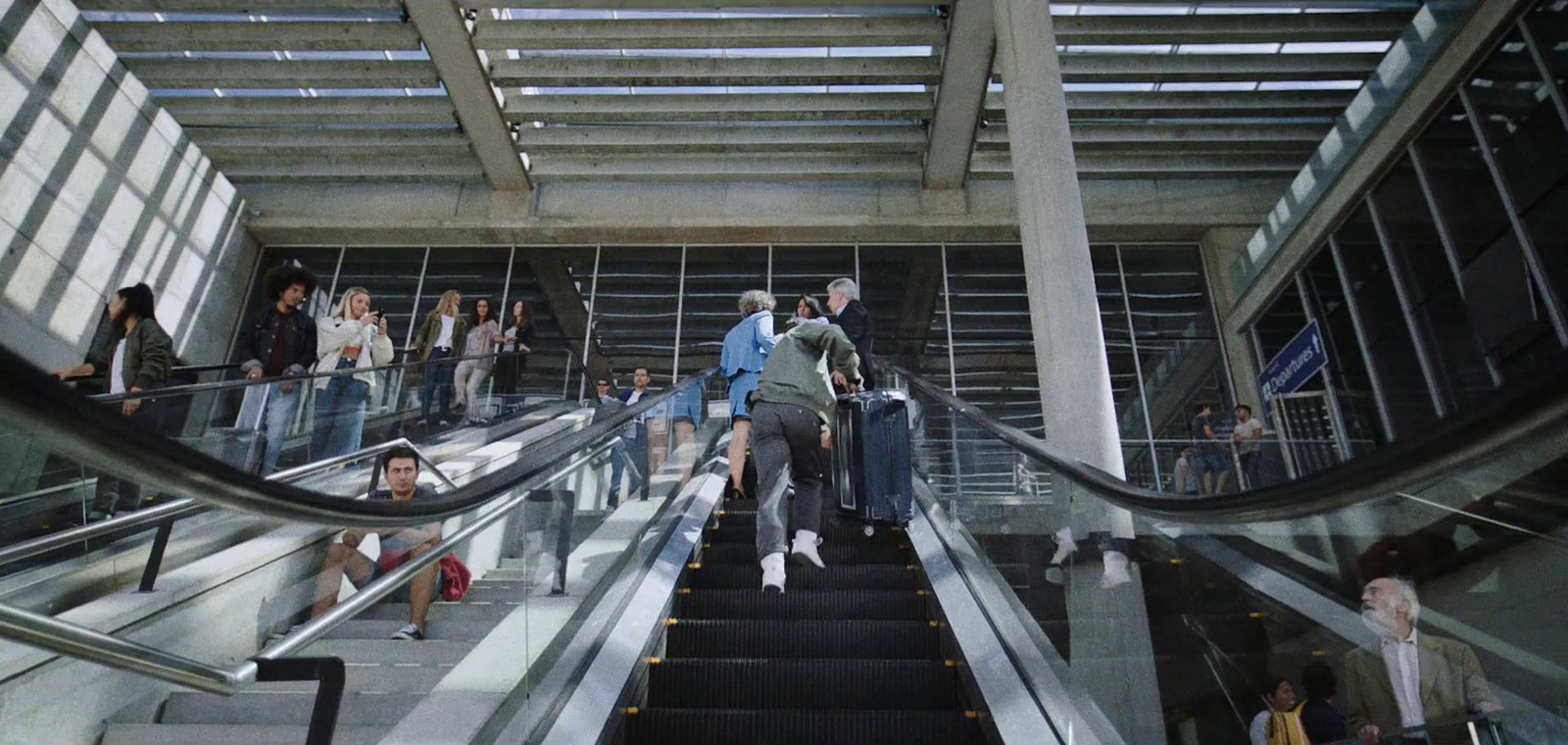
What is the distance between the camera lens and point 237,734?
2.13 m

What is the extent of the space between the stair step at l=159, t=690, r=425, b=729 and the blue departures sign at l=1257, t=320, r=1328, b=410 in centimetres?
759

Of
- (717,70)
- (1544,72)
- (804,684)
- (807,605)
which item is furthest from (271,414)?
(1544,72)

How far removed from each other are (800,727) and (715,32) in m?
10.6

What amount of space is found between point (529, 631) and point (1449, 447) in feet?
8.37

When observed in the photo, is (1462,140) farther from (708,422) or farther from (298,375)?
(298,375)

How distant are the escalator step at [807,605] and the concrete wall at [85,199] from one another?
1002 centimetres

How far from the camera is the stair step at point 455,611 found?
2.38m

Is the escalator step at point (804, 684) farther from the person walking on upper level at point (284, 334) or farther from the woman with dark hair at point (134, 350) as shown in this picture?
the woman with dark hair at point (134, 350)

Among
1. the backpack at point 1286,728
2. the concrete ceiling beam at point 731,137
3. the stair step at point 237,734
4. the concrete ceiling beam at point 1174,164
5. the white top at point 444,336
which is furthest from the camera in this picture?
A: the concrete ceiling beam at point 1174,164

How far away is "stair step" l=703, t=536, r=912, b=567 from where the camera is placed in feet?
17.7

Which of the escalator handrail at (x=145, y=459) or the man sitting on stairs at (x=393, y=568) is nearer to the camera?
the escalator handrail at (x=145, y=459)

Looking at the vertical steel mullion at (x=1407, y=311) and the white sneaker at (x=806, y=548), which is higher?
the vertical steel mullion at (x=1407, y=311)

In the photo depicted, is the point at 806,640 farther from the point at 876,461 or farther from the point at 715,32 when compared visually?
the point at 715,32

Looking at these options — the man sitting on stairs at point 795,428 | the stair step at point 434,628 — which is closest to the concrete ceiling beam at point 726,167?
the man sitting on stairs at point 795,428
